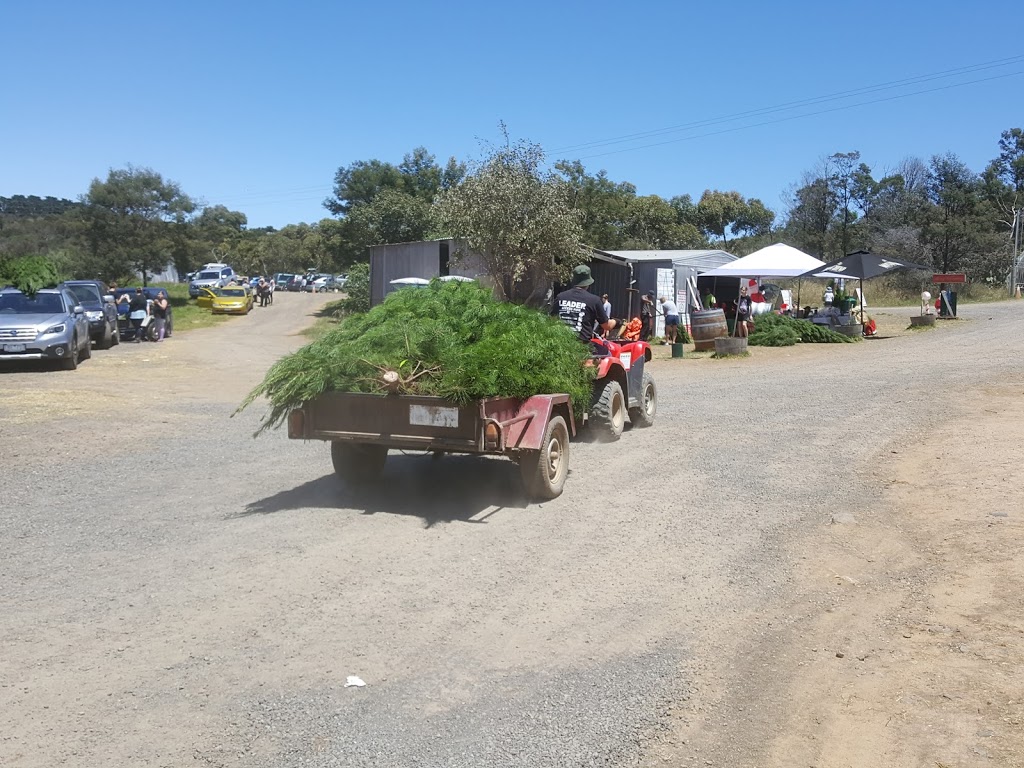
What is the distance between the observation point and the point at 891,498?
8.00 metres

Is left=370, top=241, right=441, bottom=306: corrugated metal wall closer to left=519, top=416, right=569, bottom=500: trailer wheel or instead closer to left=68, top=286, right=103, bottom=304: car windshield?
left=68, top=286, right=103, bottom=304: car windshield

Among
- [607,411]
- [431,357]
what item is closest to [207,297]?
[607,411]

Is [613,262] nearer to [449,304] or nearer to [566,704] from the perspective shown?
[449,304]

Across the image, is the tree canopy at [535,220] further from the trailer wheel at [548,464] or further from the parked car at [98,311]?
the trailer wheel at [548,464]

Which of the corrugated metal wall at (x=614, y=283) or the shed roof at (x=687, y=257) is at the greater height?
the shed roof at (x=687, y=257)

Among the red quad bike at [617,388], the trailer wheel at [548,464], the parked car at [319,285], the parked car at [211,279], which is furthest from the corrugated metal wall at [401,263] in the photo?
the parked car at [319,285]

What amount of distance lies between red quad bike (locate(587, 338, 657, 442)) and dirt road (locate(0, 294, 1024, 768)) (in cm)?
28

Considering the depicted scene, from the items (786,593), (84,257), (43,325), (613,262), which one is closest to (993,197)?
(613,262)

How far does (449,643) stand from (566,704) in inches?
35.6

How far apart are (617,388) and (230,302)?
3794 cm

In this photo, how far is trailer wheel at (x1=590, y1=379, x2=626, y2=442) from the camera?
10.1 metres

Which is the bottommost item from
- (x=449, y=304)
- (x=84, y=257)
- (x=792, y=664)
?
(x=792, y=664)

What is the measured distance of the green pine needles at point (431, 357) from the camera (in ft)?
23.4

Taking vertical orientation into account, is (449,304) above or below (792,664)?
above
